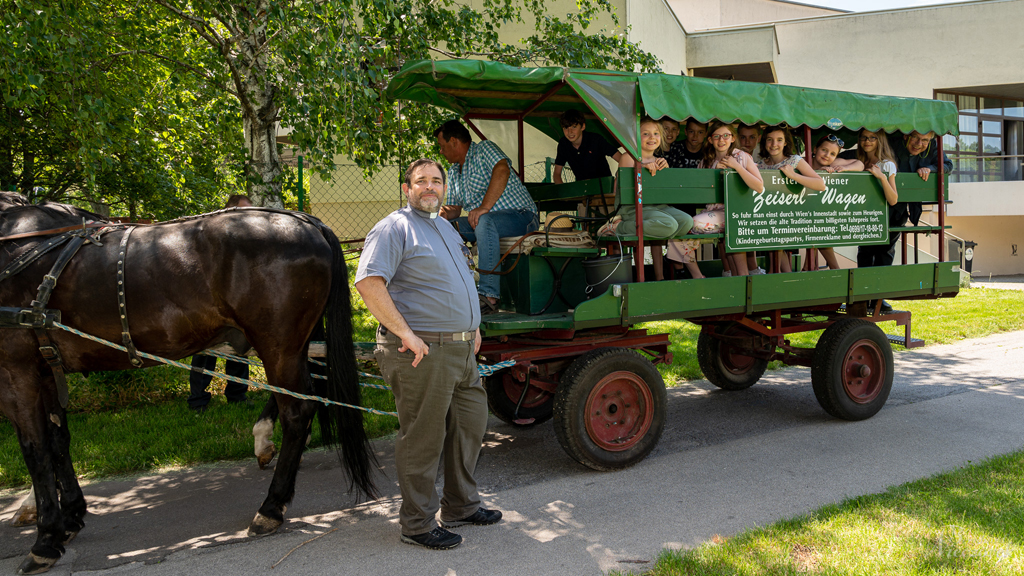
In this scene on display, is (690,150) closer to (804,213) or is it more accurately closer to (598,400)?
(804,213)

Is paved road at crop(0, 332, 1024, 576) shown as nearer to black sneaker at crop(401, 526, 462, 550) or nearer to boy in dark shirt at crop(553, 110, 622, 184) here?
black sneaker at crop(401, 526, 462, 550)

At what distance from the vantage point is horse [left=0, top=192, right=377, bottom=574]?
3.80 meters

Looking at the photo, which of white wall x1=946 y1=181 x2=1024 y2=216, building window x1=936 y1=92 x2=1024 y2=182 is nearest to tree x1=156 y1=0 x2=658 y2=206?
white wall x1=946 y1=181 x2=1024 y2=216

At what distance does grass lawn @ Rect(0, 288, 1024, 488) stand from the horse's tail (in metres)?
1.42

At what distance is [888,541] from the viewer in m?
3.36

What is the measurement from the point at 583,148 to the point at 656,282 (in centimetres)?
158

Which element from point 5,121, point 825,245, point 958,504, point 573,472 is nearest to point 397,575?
point 573,472

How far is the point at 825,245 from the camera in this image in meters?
5.64

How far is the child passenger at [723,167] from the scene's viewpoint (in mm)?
5242

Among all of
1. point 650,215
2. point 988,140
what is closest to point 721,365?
point 650,215

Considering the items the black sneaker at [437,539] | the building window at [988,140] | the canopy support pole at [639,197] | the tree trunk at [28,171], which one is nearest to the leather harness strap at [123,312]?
the black sneaker at [437,539]

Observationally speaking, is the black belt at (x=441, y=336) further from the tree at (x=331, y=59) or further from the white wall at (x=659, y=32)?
the white wall at (x=659, y=32)

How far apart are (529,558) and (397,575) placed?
0.64 meters

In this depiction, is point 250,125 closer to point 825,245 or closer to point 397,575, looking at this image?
point 397,575
